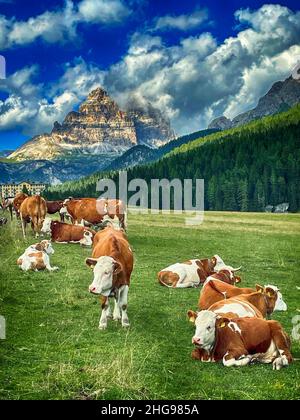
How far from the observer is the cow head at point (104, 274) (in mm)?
9703

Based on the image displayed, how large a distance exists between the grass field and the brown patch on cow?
0.76 feet

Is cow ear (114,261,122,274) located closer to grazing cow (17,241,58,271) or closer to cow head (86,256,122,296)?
cow head (86,256,122,296)

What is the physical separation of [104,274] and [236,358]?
9.69 feet

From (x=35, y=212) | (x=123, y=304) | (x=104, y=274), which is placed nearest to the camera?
(x=104, y=274)

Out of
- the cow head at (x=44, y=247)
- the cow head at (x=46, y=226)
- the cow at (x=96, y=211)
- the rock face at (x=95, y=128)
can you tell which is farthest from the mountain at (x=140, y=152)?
the cow head at (x=44, y=247)

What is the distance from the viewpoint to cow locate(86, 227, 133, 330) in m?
9.76

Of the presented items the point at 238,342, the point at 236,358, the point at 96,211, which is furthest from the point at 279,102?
the point at 236,358

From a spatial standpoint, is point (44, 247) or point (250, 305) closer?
point (250, 305)

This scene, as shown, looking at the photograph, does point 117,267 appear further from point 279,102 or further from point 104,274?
point 279,102

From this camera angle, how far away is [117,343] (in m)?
9.20

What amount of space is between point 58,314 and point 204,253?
32.7 ft

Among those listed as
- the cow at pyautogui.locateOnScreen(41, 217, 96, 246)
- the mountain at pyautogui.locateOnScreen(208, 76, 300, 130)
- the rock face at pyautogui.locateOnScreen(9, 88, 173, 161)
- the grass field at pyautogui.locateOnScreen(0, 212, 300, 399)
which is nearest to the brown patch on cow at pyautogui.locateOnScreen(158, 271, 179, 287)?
the grass field at pyautogui.locateOnScreen(0, 212, 300, 399)

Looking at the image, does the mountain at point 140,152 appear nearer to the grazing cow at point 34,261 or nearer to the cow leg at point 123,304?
the grazing cow at point 34,261
